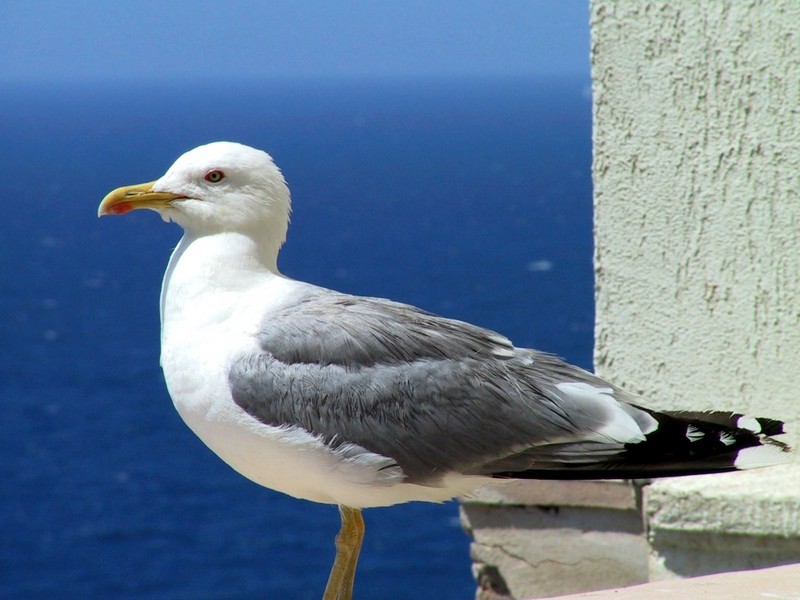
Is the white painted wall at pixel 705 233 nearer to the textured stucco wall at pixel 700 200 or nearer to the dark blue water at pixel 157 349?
the textured stucco wall at pixel 700 200

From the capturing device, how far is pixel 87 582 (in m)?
33.7

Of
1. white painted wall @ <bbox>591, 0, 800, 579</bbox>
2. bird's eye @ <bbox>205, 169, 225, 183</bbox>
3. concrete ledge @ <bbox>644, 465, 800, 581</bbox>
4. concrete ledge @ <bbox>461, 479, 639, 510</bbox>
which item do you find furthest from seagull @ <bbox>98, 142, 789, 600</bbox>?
concrete ledge @ <bbox>461, 479, 639, 510</bbox>

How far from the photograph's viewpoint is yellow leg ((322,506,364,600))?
4.10m

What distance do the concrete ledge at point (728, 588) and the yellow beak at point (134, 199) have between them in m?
1.74

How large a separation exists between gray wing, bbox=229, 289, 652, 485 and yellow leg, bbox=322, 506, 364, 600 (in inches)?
13.6

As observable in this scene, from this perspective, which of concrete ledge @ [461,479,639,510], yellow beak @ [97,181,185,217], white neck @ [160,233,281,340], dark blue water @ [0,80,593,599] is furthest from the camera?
dark blue water @ [0,80,593,599]

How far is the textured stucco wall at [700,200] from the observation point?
15.5 feet

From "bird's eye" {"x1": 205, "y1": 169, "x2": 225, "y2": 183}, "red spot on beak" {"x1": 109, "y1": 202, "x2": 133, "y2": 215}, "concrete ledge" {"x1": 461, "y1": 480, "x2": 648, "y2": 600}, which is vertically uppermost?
"bird's eye" {"x1": 205, "y1": 169, "x2": 225, "y2": 183}

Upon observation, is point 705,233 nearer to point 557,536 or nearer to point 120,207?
point 557,536

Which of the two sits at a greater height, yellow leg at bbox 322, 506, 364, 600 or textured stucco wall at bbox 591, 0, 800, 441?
textured stucco wall at bbox 591, 0, 800, 441

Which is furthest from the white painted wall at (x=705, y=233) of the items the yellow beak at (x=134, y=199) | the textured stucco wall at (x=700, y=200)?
the yellow beak at (x=134, y=199)

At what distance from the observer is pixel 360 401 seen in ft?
12.8

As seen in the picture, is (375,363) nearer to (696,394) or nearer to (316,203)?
(696,394)

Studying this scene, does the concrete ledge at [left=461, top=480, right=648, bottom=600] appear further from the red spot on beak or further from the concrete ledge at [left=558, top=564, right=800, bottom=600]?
the red spot on beak
